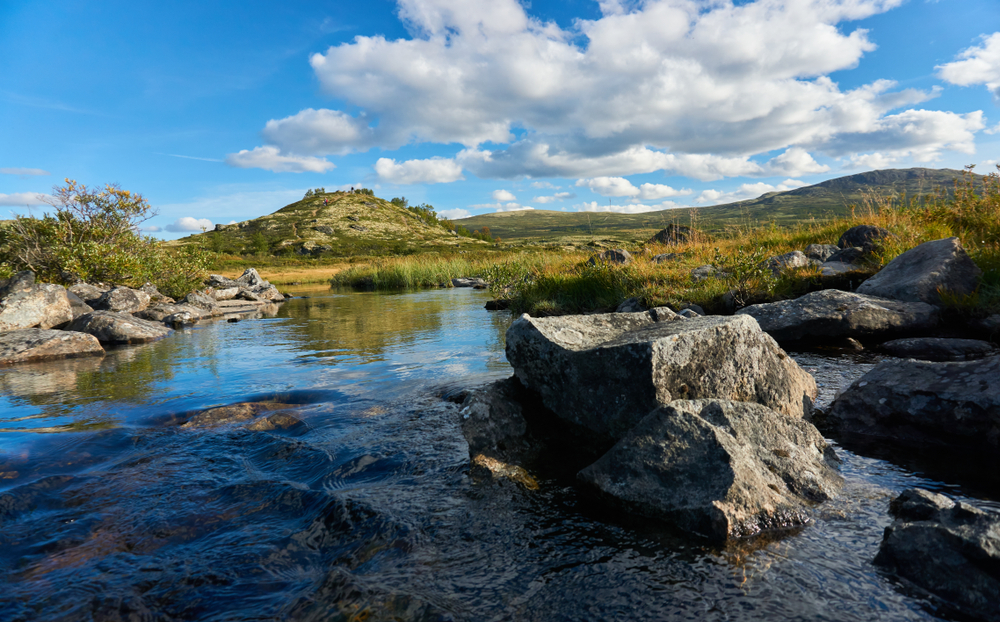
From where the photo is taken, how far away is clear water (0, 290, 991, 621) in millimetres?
2697

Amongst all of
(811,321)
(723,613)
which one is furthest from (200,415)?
(811,321)

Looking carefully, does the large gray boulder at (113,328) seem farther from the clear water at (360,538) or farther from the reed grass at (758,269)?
the reed grass at (758,269)

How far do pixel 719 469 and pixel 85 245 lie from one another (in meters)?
23.5

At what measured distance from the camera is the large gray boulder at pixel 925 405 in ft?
13.5

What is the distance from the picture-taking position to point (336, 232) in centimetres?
11012

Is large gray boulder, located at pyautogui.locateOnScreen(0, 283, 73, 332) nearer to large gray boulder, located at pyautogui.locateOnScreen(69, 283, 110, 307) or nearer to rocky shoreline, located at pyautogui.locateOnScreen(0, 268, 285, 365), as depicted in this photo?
rocky shoreline, located at pyautogui.locateOnScreen(0, 268, 285, 365)

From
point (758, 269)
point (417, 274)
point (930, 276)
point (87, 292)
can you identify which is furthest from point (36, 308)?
point (417, 274)

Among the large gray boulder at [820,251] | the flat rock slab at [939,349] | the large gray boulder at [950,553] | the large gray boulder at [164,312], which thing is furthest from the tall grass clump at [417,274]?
the large gray boulder at [950,553]

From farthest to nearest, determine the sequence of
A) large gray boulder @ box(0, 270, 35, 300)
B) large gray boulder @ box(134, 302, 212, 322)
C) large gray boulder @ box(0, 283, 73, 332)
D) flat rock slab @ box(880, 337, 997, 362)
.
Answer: large gray boulder @ box(134, 302, 212, 322)
large gray boulder @ box(0, 270, 35, 300)
large gray boulder @ box(0, 283, 73, 332)
flat rock slab @ box(880, 337, 997, 362)

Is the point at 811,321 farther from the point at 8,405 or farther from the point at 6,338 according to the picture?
the point at 6,338

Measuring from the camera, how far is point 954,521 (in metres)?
2.62

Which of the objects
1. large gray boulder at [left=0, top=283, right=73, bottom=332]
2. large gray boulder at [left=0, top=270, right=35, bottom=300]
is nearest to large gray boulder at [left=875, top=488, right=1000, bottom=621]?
large gray boulder at [left=0, top=283, right=73, bottom=332]

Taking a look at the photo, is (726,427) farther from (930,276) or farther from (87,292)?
(87,292)

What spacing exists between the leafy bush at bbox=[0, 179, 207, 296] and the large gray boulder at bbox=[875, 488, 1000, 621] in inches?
944
